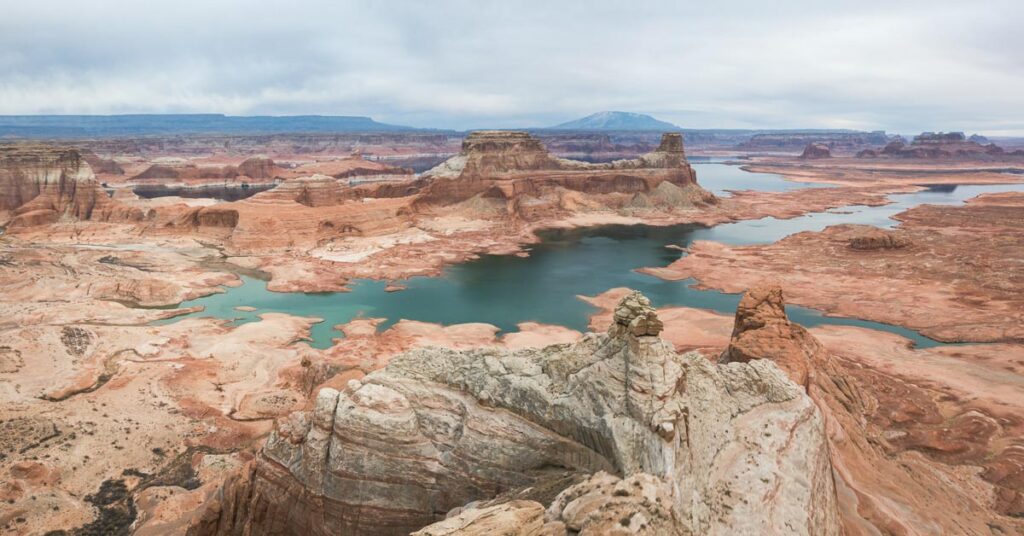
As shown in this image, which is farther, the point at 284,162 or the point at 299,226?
the point at 284,162

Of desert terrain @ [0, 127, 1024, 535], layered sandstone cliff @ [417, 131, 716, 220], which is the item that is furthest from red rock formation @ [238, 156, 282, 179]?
desert terrain @ [0, 127, 1024, 535]

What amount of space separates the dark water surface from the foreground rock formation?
18639 millimetres

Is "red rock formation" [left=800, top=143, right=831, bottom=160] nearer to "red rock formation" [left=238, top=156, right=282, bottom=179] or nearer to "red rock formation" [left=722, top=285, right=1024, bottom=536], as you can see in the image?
"red rock formation" [left=238, top=156, right=282, bottom=179]

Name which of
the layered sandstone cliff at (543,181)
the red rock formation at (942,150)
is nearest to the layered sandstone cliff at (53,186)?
the layered sandstone cliff at (543,181)

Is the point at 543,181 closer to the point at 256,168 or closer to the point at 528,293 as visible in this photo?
the point at 528,293

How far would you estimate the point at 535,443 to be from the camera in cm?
1135

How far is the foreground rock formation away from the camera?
10125 millimetres

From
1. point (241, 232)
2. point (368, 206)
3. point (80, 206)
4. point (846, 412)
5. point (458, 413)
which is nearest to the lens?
point (458, 413)

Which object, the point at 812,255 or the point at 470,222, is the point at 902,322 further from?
the point at 470,222

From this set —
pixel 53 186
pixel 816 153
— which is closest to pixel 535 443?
pixel 53 186

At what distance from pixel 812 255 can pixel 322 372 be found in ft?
155

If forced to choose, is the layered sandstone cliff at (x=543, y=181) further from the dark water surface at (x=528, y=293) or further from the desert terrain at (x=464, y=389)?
the desert terrain at (x=464, y=389)

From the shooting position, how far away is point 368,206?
60.1 metres

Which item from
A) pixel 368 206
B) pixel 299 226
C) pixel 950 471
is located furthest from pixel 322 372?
pixel 368 206
